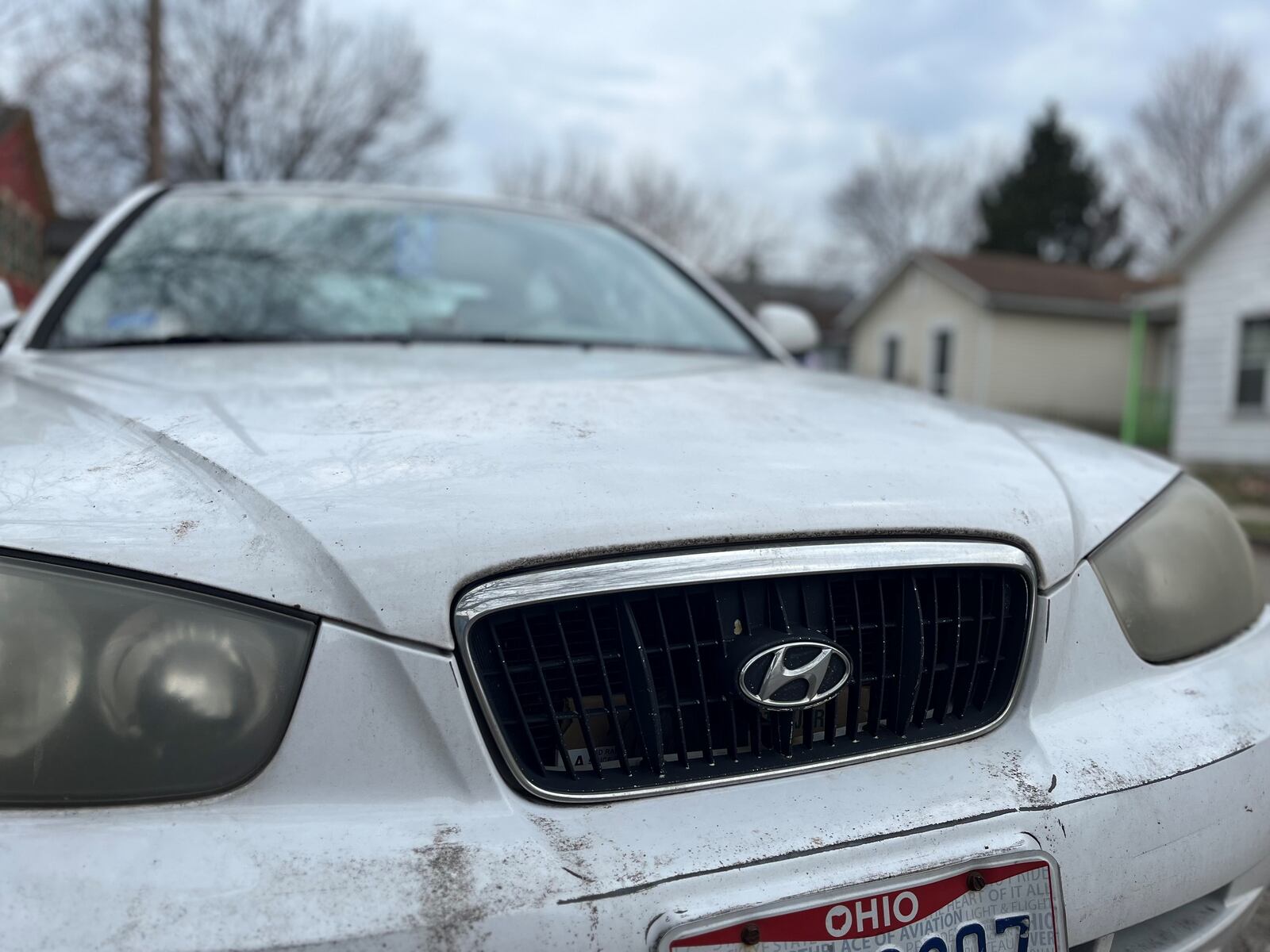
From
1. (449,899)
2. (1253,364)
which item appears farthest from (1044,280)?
(449,899)

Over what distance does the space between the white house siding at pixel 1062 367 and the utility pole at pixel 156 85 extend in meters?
17.2

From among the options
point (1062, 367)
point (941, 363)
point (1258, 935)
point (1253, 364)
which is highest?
point (1258, 935)

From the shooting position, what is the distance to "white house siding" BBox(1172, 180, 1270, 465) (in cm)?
1476

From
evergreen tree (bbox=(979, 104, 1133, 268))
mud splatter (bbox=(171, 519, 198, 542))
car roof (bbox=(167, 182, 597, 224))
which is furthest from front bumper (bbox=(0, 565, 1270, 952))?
evergreen tree (bbox=(979, 104, 1133, 268))

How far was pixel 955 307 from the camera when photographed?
78.4 ft

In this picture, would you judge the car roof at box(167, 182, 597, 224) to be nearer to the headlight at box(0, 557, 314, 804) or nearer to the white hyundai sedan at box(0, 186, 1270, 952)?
the white hyundai sedan at box(0, 186, 1270, 952)

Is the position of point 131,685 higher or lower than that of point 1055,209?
higher

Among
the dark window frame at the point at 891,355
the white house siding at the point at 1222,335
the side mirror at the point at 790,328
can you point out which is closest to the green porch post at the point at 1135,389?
the white house siding at the point at 1222,335

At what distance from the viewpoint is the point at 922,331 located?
83.5 feet

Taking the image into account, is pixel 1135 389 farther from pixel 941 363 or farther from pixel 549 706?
pixel 549 706

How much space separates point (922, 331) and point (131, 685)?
26.0 meters

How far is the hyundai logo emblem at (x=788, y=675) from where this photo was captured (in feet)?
3.63

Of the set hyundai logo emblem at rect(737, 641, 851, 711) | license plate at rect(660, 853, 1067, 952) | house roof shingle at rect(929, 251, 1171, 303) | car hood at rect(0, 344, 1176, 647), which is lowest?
house roof shingle at rect(929, 251, 1171, 303)

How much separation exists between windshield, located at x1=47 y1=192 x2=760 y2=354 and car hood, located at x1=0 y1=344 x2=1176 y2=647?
0.51m
